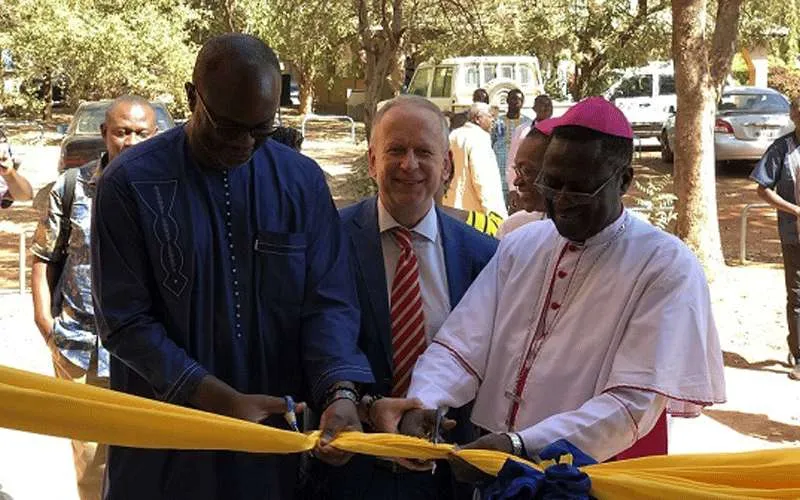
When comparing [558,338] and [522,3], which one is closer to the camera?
[558,338]

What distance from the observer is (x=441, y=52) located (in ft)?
103

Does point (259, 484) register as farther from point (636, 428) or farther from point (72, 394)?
point (636, 428)

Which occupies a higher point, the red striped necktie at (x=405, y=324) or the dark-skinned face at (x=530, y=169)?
the dark-skinned face at (x=530, y=169)

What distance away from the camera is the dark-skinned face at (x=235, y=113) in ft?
9.62

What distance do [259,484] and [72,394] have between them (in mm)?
621

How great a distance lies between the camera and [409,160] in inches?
138

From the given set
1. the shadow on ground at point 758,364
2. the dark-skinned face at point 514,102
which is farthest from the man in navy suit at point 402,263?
the dark-skinned face at point 514,102

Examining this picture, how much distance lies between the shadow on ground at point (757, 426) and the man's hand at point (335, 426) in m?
5.16

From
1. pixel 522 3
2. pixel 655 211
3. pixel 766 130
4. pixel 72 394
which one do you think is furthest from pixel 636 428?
pixel 522 3

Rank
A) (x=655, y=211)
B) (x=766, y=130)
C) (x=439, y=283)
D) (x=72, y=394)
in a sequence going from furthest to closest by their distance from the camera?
(x=766, y=130), (x=655, y=211), (x=439, y=283), (x=72, y=394)

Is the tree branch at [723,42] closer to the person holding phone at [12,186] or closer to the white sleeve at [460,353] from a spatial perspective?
the person holding phone at [12,186]

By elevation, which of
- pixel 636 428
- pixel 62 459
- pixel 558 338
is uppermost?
pixel 558 338

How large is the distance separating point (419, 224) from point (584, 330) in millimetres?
777

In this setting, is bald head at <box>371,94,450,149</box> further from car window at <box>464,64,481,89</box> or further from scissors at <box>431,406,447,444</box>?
car window at <box>464,64,481,89</box>
